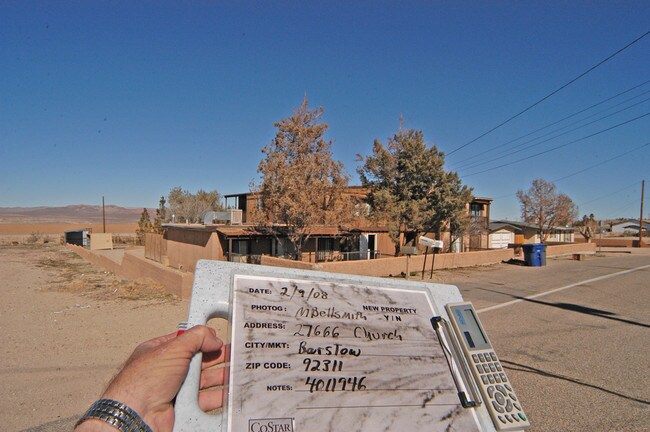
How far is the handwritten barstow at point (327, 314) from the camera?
5.63 ft

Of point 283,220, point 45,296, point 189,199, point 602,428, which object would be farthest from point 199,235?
point 189,199

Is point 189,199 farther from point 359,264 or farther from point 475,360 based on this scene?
point 475,360

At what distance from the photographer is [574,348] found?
24.4ft

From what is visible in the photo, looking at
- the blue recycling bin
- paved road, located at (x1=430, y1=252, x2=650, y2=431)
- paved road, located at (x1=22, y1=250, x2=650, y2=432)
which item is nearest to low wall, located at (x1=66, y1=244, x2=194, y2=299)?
paved road, located at (x1=22, y1=250, x2=650, y2=432)

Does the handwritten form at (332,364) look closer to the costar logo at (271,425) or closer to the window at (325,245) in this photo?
the costar logo at (271,425)

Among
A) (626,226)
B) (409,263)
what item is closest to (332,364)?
(409,263)

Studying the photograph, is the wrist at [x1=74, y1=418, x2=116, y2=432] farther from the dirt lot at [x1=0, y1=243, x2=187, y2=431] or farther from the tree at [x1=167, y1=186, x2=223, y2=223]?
the tree at [x1=167, y1=186, x2=223, y2=223]

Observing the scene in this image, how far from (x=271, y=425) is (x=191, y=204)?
54335 mm

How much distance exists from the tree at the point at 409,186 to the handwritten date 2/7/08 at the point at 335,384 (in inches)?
779

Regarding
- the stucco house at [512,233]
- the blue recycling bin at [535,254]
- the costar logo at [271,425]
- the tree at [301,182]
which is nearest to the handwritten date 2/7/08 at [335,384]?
the costar logo at [271,425]

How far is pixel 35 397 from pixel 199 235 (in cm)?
1764

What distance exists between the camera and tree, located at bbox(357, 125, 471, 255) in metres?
21.4

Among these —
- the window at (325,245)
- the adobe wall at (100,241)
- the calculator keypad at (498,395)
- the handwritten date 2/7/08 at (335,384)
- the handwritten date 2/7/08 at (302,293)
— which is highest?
the handwritten date 2/7/08 at (302,293)

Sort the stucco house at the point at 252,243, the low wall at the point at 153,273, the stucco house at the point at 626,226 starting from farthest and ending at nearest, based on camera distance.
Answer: the stucco house at the point at 626,226 < the stucco house at the point at 252,243 < the low wall at the point at 153,273
